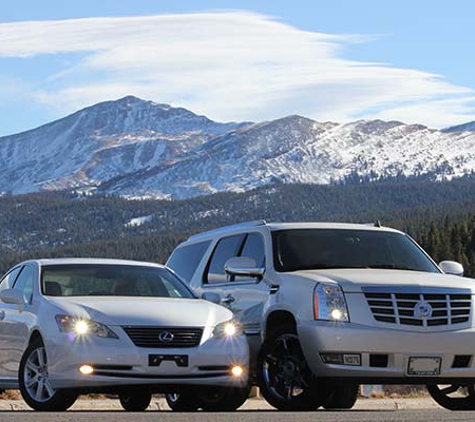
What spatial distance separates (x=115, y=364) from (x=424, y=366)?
3033 mm

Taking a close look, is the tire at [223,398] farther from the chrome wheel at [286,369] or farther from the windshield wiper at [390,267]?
the windshield wiper at [390,267]

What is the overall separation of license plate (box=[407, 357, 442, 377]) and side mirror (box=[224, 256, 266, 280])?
6.81 ft

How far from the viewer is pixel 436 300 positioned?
13.4m

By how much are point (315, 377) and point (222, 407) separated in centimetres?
103

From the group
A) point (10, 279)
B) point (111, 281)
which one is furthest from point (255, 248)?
point (10, 279)

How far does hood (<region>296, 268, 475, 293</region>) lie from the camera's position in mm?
13375

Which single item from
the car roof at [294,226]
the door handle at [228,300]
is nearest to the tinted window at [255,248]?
the car roof at [294,226]

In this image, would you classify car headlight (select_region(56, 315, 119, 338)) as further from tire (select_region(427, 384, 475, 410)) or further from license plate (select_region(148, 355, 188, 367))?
tire (select_region(427, 384, 475, 410))

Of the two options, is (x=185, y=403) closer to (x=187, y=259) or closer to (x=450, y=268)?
(x=187, y=259)

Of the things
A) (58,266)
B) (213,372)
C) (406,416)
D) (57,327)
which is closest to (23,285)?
(58,266)

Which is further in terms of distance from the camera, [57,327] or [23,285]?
[23,285]

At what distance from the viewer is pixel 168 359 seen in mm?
12773

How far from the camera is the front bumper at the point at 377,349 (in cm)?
1316

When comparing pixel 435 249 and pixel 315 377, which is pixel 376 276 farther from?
pixel 435 249
